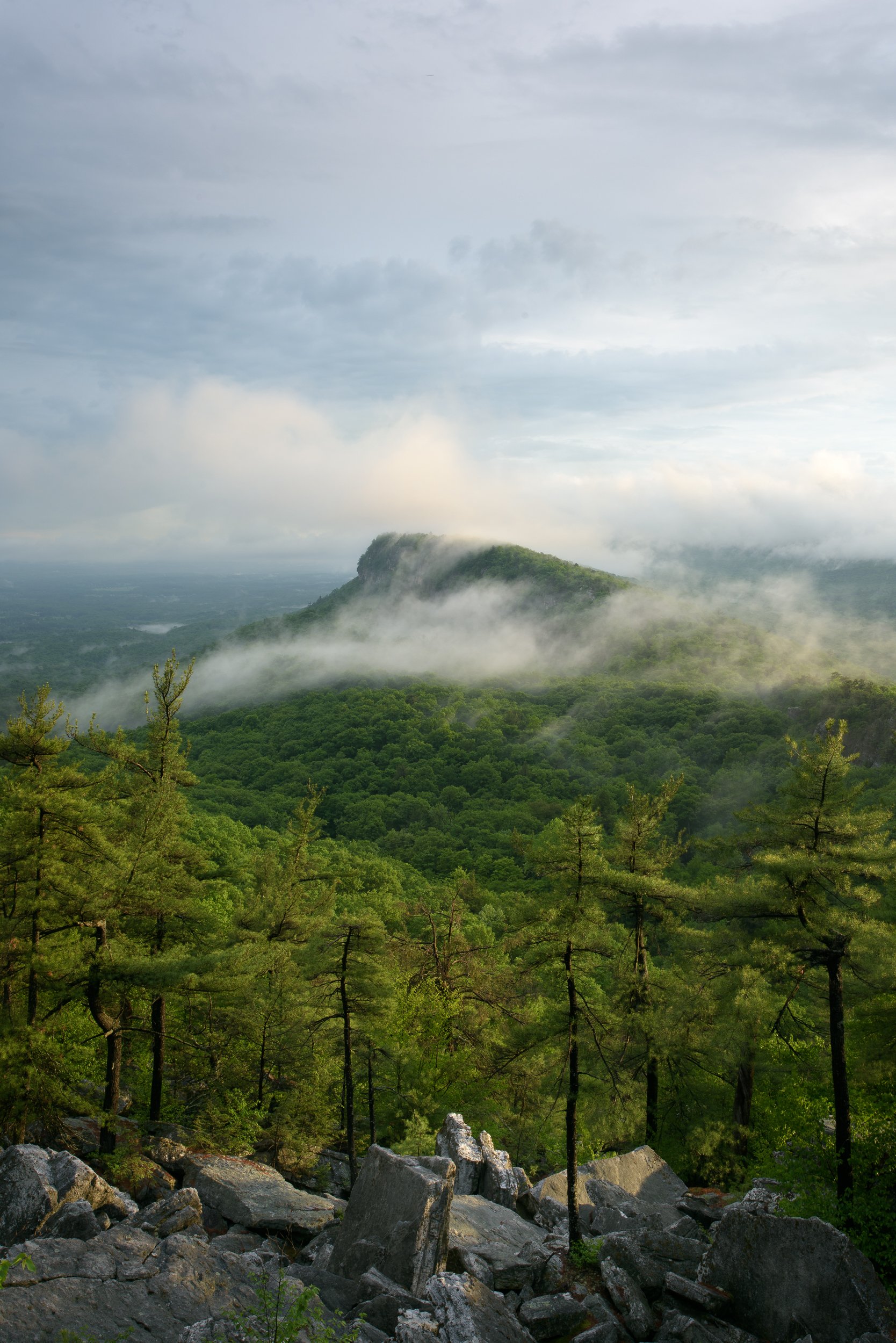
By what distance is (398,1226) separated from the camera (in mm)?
12828

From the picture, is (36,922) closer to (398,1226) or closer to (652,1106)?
(398,1226)

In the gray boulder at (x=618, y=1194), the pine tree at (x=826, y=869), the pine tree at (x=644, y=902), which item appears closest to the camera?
the pine tree at (x=826, y=869)

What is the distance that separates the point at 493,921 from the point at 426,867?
24090mm

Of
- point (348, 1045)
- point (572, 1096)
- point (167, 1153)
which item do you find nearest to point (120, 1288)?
point (167, 1153)

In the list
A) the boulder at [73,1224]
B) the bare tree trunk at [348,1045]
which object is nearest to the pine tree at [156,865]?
the boulder at [73,1224]

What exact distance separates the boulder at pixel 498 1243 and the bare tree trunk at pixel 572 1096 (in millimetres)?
752

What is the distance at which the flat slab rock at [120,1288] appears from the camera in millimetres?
9922

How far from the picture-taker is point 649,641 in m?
151

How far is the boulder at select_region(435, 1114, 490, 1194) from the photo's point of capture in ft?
59.9

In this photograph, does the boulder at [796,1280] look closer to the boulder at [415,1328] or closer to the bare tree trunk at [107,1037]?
the boulder at [415,1328]

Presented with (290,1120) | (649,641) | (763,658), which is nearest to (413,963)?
(290,1120)

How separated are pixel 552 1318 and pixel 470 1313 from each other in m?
1.69

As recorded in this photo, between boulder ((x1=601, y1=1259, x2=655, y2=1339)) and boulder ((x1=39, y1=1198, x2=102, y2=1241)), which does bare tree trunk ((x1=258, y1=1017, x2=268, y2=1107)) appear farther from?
boulder ((x1=601, y1=1259, x2=655, y2=1339))

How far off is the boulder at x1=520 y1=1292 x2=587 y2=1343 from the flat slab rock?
4.34 m
